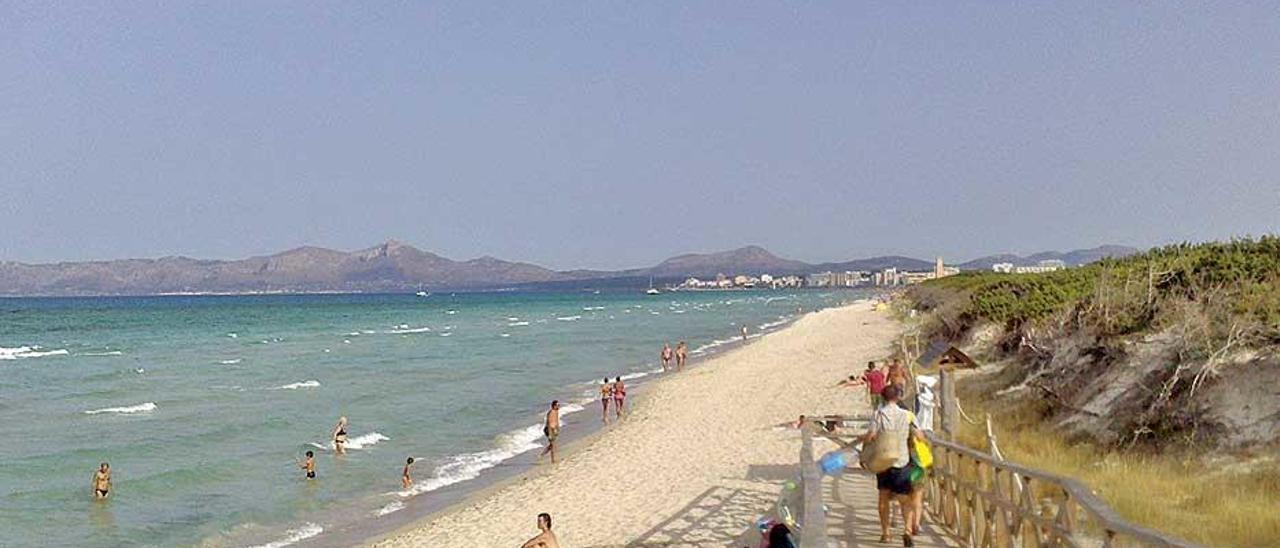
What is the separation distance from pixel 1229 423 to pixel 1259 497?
5.72ft

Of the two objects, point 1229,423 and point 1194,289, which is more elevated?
point 1194,289

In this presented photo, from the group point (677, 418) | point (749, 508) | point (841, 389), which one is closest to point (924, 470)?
point (749, 508)

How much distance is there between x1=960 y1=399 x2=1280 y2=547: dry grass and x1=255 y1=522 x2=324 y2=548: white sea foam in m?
8.48

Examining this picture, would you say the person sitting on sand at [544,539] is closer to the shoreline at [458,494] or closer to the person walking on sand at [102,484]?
the shoreline at [458,494]

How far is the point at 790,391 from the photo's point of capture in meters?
25.9

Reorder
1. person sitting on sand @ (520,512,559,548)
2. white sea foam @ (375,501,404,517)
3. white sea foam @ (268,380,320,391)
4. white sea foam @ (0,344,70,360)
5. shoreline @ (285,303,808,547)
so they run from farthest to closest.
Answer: white sea foam @ (0,344,70,360)
white sea foam @ (268,380,320,391)
white sea foam @ (375,501,404,517)
shoreline @ (285,303,808,547)
person sitting on sand @ (520,512,559,548)

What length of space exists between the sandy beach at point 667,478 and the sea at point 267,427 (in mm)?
1306

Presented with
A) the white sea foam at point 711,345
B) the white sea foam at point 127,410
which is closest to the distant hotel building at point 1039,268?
the white sea foam at point 711,345

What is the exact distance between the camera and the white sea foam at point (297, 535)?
12.5m

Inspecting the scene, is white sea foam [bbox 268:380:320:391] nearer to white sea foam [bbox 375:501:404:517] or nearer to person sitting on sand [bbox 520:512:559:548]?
white sea foam [bbox 375:501:404:517]

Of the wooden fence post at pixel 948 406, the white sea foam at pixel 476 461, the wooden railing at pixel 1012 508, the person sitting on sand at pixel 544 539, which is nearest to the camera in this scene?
the wooden railing at pixel 1012 508

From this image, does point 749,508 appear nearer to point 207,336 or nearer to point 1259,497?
point 1259,497

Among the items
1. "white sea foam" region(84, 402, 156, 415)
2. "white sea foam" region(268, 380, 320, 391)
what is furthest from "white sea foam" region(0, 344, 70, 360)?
"white sea foam" region(84, 402, 156, 415)

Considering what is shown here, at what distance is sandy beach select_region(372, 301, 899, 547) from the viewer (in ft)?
38.2
